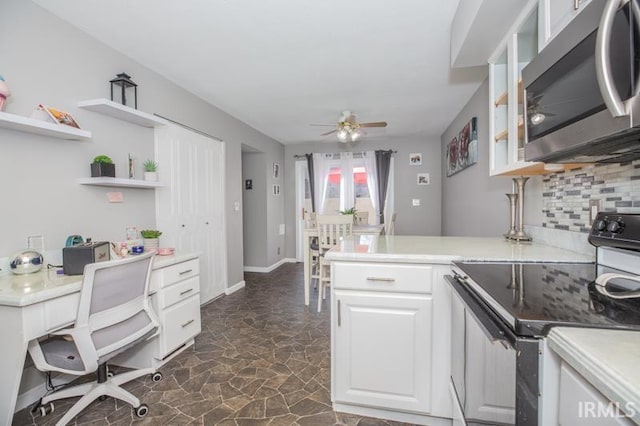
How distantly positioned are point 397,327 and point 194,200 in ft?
8.68

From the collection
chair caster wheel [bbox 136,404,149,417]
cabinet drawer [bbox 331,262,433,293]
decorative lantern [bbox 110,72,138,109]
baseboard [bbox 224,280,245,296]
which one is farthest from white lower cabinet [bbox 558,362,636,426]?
baseboard [bbox 224,280,245,296]

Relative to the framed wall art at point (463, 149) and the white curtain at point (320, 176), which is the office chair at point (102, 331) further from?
the white curtain at point (320, 176)

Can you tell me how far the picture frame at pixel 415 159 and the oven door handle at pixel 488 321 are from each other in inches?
185

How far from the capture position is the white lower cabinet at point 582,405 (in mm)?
478

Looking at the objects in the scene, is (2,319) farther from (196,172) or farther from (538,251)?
(538,251)

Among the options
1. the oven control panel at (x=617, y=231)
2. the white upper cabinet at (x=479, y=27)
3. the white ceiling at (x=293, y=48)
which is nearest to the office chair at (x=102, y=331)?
the white ceiling at (x=293, y=48)

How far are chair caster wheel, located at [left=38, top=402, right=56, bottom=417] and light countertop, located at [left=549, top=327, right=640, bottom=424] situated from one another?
250 centimetres

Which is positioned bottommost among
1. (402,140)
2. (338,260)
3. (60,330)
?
(60,330)

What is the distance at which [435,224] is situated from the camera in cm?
548

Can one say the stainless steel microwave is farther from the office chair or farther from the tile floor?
the office chair

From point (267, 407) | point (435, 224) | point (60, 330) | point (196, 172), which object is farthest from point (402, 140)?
point (60, 330)

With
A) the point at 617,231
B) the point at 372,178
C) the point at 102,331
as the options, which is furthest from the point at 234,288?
the point at 617,231

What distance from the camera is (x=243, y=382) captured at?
77.0 inches

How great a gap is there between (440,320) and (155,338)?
1.95m
